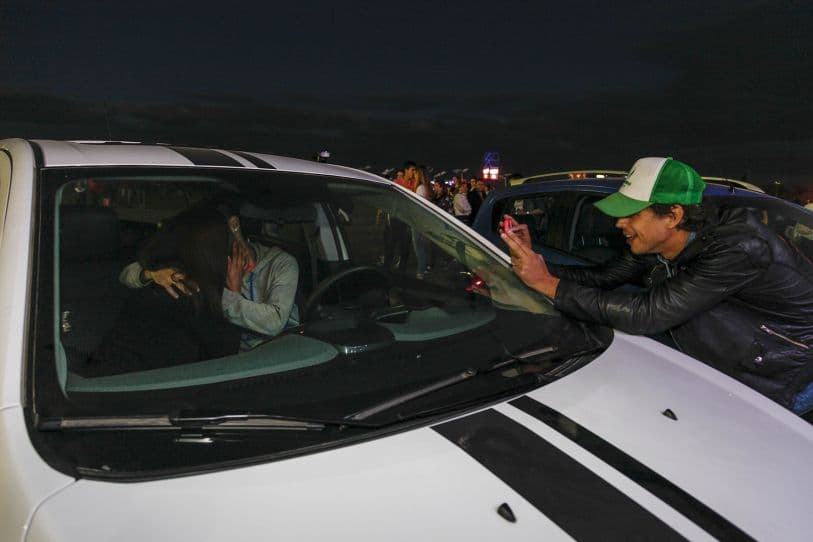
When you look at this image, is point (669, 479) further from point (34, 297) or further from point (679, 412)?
point (34, 297)

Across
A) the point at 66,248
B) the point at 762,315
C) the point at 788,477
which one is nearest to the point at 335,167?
the point at 66,248

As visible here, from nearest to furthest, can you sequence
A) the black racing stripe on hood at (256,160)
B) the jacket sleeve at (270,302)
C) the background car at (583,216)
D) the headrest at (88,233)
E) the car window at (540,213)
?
1. the headrest at (88,233)
2. the jacket sleeve at (270,302)
3. the black racing stripe on hood at (256,160)
4. the background car at (583,216)
5. the car window at (540,213)

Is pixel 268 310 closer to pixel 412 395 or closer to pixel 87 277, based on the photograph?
pixel 87 277

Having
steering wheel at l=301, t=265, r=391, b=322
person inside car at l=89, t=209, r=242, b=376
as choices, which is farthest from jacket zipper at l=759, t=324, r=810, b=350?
person inside car at l=89, t=209, r=242, b=376

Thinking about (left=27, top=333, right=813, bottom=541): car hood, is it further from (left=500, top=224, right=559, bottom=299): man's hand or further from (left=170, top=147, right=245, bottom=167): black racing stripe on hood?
(left=170, top=147, right=245, bottom=167): black racing stripe on hood

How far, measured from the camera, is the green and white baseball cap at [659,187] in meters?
1.97

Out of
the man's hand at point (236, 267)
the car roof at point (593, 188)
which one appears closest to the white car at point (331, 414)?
the man's hand at point (236, 267)

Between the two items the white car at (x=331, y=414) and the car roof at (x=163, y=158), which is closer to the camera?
the white car at (x=331, y=414)

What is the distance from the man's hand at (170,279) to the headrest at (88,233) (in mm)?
125

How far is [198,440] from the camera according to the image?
117 centimetres

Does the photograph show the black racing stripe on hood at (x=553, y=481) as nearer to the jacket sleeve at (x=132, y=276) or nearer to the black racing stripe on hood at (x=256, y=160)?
the jacket sleeve at (x=132, y=276)

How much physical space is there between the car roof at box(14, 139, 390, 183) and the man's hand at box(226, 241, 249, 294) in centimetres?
29

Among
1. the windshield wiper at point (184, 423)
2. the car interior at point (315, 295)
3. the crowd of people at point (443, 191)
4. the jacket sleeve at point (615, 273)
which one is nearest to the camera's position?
the windshield wiper at point (184, 423)

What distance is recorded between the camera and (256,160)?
7.02 ft
